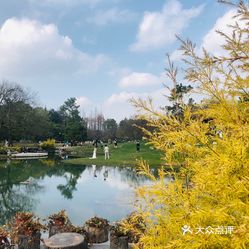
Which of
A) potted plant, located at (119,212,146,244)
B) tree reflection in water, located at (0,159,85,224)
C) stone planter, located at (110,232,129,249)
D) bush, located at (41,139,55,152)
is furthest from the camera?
bush, located at (41,139,55,152)

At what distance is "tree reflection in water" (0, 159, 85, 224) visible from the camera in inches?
656

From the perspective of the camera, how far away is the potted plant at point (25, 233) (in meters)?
8.19

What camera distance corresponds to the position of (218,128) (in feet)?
10.6

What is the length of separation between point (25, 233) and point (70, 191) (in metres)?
12.6

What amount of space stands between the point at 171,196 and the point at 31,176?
25.6m

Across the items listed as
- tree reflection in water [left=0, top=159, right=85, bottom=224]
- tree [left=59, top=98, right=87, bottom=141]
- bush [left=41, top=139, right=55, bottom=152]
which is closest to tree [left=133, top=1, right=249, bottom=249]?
tree reflection in water [left=0, top=159, right=85, bottom=224]

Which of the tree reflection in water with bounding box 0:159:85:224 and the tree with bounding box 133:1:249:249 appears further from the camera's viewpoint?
the tree reflection in water with bounding box 0:159:85:224

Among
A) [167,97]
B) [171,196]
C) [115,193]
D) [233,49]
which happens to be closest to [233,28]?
[233,49]

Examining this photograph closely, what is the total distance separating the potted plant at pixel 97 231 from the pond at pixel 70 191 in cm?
118

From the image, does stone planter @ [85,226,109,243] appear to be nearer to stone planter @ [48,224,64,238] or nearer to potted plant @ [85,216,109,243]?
potted plant @ [85,216,109,243]

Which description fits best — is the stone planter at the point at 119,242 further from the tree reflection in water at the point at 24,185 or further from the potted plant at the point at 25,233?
the tree reflection in water at the point at 24,185

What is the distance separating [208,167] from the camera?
2.81 m

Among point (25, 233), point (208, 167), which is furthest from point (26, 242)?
point (208, 167)

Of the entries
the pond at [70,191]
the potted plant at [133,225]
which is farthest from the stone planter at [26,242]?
the pond at [70,191]
